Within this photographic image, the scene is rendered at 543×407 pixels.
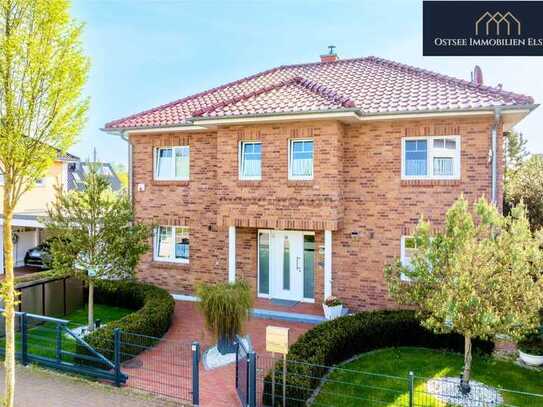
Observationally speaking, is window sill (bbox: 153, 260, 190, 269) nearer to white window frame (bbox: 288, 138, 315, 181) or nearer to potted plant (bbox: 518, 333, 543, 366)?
white window frame (bbox: 288, 138, 315, 181)

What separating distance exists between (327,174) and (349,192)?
1.15 m

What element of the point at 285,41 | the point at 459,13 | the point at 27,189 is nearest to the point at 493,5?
the point at 459,13

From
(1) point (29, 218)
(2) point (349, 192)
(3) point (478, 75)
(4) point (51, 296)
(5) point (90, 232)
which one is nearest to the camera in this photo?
(5) point (90, 232)

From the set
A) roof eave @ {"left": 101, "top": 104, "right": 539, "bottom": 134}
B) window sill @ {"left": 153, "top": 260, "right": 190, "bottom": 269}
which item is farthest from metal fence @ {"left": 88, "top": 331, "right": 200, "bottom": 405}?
roof eave @ {"left": 101, "top": 104, "right": 539, "bottom": 134}

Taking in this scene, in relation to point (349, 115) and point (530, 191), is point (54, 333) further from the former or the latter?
point (530, 191)

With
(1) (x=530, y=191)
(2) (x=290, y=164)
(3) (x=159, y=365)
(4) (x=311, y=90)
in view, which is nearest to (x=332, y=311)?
(2) (x=290, y=164)

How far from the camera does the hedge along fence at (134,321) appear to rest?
30.4 ft

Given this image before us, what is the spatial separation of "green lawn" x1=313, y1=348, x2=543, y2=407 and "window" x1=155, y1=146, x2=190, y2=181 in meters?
9.10

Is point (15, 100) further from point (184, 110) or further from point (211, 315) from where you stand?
point (184, 110)

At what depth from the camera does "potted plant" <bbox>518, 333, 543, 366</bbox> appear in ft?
31.1

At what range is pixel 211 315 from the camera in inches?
385

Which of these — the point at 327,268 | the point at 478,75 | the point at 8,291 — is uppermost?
the point at 478,75

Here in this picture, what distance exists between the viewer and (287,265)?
1418 cm

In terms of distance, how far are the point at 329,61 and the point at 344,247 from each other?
8791 millimetres
